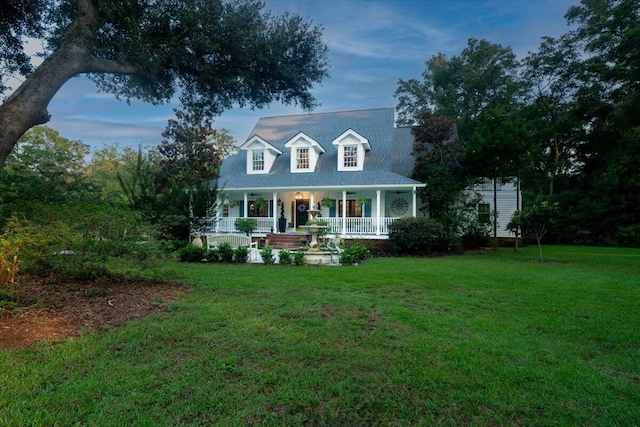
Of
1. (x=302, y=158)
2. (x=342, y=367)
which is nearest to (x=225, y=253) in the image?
(x=342, y=367)

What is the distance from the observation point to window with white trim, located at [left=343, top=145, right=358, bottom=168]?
1902 cm

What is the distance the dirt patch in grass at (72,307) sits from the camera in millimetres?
3928

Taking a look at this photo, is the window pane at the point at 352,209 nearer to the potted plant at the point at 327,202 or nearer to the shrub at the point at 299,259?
the potted plant at the point at 327,202

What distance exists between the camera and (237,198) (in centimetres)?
2044

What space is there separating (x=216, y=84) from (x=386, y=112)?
1609 centimetres

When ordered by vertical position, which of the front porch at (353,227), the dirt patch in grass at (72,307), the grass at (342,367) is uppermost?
the front porch at (353,227)

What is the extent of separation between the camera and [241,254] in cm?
1167

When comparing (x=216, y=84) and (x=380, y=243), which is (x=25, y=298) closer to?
(x=216, y=84)

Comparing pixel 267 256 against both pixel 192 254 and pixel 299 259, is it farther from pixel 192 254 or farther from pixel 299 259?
pixel 192 254

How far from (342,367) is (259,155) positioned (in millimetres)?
18684

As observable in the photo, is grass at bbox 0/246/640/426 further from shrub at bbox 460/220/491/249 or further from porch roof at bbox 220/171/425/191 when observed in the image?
shrub at bbox 460/220/491/249

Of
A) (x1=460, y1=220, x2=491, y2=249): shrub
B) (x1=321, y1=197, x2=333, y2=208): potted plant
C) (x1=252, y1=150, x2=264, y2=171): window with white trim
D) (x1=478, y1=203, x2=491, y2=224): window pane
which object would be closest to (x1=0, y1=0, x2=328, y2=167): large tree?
(x1=321, y1=197, x2=333, y2=208): potted plant

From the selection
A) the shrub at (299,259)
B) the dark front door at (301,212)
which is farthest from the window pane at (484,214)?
the shrub at (299,259)

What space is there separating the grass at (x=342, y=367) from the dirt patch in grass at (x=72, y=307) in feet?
1.33
